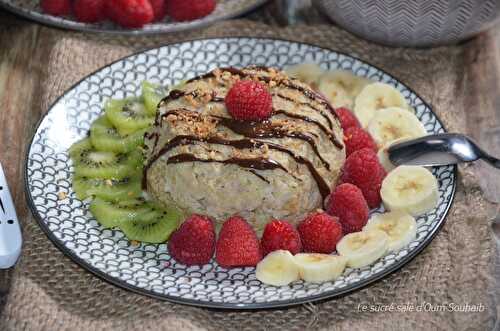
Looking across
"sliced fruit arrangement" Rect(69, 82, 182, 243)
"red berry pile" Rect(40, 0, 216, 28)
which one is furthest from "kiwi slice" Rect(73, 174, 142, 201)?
"red berry pile" Rect(40, 0, 216, 28)

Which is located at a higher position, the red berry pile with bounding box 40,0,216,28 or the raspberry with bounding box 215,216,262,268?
the red berry pile with bounding box 40,0,216,28

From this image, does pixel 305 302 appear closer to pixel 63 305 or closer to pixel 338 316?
pixel 338 316

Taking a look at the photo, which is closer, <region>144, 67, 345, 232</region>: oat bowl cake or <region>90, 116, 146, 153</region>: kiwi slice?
<region>144, 67, 345, 232</region>: oat bowl cake

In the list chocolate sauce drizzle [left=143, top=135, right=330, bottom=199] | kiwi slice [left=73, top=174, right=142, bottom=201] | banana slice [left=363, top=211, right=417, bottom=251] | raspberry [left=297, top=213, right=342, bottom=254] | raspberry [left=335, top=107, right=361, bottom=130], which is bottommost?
kiwi slice [left=73, top=174, right=142, bottom=201]

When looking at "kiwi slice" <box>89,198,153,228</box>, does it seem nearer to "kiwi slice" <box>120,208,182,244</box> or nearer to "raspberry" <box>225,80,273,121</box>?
"kiwi slice" <box>120,208,182,244</box>

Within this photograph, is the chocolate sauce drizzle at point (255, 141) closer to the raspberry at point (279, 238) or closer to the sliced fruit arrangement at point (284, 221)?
the sliced fruit arrangement at point (284, 221)

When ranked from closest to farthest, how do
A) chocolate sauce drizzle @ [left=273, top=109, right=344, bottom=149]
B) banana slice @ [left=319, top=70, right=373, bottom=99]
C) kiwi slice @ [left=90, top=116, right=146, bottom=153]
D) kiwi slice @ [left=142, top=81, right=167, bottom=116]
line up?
chocolate sauce drizzle @ [left=273, top=109, right=344, bottom=149], kiwi slice @ [left=90, top=116, right=146, bottom=153], kiwi slice @ [left=142, top=81, right=167, bottom=116], banana slice @ [left=319, top=70, right=373, bottom=99]

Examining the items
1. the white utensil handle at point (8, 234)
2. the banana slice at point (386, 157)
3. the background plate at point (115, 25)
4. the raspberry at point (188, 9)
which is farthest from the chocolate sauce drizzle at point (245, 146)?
the raspberry at point (188, 9)

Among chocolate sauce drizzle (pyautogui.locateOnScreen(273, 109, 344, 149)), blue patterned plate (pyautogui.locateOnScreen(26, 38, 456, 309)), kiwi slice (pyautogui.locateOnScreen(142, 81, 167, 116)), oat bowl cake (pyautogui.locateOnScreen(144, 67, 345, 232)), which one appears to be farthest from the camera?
kiwi slice (pyautogui.locateOnScreen(142, 81, 167, 116))
